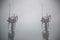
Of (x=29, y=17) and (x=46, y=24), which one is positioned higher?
(x=29, y=17)

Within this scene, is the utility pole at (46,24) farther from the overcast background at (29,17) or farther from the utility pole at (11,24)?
the utility pole at (11,24)

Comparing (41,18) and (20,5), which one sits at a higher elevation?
(20,5)

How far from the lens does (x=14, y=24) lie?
1.34m

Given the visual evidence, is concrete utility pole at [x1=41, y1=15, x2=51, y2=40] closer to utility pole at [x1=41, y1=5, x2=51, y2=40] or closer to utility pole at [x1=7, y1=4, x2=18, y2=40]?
utility pole at [x1=41, y1=5, x2=51, y2=40]

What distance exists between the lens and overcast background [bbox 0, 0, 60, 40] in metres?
1.33

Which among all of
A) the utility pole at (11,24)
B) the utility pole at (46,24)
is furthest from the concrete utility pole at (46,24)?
the utility pole at (11,24)

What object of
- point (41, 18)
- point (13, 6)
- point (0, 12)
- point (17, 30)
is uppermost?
point (13, 6)

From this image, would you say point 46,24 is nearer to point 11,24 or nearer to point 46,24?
point 46,24

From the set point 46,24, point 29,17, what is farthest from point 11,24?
point 46,24

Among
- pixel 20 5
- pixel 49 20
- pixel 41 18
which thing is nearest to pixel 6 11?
pixel 20 5

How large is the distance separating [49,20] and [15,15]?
0.78 m

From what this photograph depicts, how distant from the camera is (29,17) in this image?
4.46ft

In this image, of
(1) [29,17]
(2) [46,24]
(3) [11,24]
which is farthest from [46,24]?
(3) [11,24]

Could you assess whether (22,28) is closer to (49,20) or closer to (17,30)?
(17,30)
